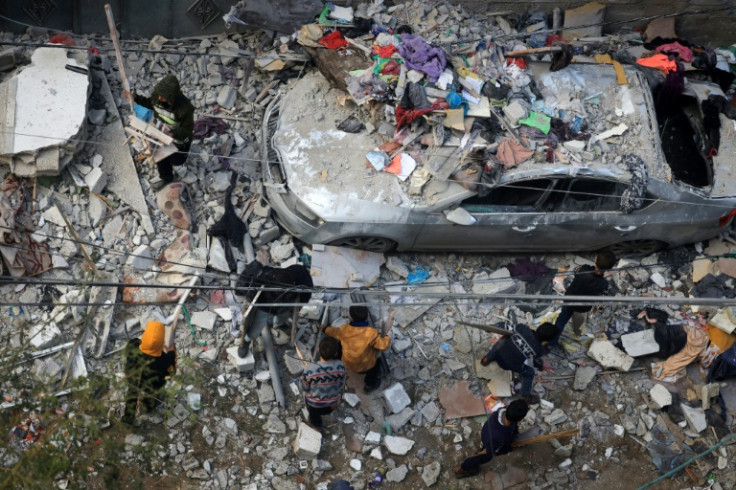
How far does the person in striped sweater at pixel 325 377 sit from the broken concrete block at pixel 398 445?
2.86 feet

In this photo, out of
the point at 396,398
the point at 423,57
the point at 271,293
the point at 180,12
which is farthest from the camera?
the point at 180,12

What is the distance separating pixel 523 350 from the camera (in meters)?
8.34

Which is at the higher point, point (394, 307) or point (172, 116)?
point (172, 116)

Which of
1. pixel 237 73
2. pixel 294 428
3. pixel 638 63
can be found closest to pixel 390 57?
pixel 237 73

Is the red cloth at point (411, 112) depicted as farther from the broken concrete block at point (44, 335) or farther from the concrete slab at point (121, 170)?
the broken concrete block at point (44, 335)

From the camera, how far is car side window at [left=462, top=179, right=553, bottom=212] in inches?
349

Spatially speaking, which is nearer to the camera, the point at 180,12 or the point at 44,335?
the point at 44,335

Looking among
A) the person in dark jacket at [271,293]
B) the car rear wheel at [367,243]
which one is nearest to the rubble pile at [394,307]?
the car rear wheel at [367,243]

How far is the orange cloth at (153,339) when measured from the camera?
7254mm

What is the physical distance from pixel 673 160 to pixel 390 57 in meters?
3.61

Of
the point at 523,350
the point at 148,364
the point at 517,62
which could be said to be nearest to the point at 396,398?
the point at 523,350

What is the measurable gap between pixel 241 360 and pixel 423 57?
4073mm

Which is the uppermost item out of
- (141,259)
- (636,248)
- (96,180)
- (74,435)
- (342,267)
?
(74,435)

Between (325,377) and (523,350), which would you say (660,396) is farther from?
(325,377)
